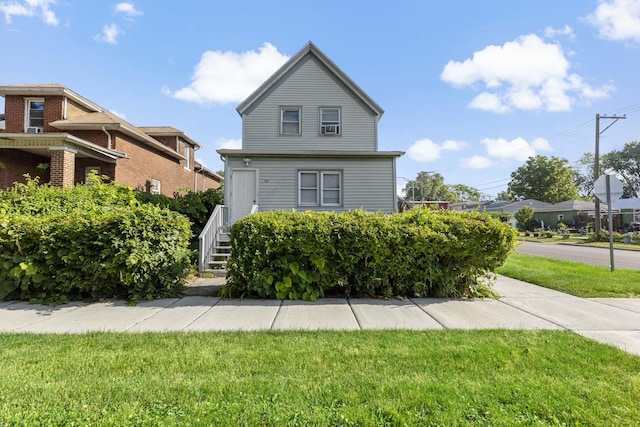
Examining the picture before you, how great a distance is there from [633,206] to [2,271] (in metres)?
45.6

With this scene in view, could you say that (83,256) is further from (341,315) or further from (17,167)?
(17,167)

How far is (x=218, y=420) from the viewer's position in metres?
2.05

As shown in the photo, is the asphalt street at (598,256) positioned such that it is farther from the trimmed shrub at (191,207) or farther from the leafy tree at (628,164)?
the leafy tree at (628,164)

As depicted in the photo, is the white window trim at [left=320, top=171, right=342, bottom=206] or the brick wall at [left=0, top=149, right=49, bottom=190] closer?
the white window trim at [left=320, top=171, right=342, bottom=206]

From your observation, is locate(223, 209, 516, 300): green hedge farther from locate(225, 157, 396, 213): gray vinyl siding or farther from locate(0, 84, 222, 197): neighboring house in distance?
locate(0, 84, 222, 197): neighboring house in distance

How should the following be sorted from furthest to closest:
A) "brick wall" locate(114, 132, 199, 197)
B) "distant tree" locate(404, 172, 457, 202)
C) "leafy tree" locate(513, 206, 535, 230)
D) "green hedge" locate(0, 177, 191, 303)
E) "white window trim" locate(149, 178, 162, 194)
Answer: "distant tree" locate(404, 172, 457, 202) < "leafy tree" locate(513, 206, 535, 230) < "white window trim" locate(149, 178, 162, 194) < "brick wall" locate(114, 132, 199, 197) < "green hedge" locate(0, 177, 191, 303)

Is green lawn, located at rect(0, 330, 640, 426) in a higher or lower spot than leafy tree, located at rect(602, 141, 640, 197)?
lower

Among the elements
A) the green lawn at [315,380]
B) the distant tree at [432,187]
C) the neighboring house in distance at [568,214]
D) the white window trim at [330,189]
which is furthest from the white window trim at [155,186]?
the distant tree at [432,187]

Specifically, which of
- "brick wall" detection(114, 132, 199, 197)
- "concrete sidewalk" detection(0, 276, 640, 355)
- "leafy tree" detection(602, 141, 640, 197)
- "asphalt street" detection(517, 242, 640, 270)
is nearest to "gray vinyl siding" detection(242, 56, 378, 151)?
"brick wall" detection(114, 132, 199, 197)

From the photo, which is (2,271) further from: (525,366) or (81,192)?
(525,366)

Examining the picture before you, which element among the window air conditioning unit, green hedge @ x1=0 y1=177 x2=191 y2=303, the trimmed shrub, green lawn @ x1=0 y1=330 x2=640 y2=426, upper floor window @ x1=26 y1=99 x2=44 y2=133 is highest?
upper floor window @ x1=26 y1=99 x2=44 y2=133

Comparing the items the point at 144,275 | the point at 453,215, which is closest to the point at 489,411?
the point at 453,215

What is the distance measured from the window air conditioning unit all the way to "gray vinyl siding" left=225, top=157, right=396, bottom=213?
214 centimetres

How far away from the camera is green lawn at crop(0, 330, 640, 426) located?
2.11 metres
